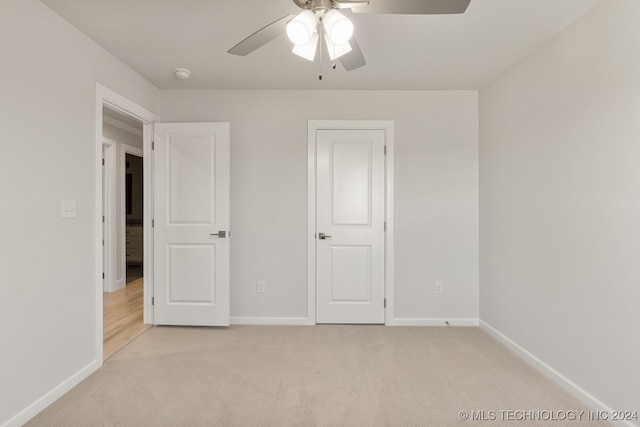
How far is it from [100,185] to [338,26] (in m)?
2.10

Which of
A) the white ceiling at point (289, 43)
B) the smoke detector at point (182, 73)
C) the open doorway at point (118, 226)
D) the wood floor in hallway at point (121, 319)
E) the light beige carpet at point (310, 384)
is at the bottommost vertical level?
the light beige carpet at point (310, 384)

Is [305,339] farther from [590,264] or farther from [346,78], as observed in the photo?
[346,78]

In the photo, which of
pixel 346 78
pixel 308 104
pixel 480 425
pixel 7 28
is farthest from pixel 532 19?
pixel 7 28

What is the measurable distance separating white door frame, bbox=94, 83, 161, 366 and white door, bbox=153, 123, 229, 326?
80 mm

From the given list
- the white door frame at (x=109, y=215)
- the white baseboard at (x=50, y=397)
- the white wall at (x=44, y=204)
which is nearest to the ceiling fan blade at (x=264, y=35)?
the white wall at (x=44, y=204)

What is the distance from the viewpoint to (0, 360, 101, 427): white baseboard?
172 centimetres

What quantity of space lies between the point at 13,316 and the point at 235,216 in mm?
1797

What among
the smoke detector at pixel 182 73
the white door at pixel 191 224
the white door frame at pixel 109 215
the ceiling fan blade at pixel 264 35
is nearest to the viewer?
the ceiling fan blade at pixel 264 35

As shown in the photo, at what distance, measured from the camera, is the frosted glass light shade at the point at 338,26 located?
1.35 metres

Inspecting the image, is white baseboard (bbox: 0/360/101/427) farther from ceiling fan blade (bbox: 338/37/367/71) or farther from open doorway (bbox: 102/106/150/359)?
ceiling fan blade (bbox: 338/37/367/71)

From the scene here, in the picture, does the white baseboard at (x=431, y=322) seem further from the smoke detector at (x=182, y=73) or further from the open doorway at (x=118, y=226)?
the smoke detector at (x=182, y=73)

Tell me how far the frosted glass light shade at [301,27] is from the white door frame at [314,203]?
70.1 inches

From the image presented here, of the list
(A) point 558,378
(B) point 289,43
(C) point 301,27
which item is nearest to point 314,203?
(B) point 289,43

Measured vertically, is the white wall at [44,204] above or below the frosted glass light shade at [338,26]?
below
